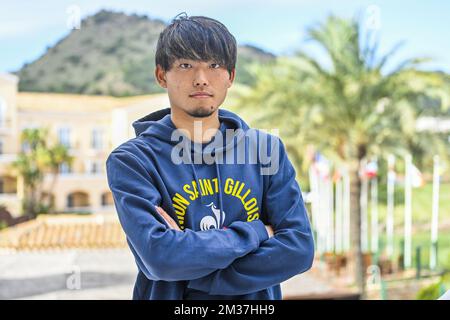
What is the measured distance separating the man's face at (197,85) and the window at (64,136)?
1686 centimetres

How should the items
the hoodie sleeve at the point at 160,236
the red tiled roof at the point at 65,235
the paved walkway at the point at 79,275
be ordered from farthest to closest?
1. the red tiled roof at the point at 65,235
2. the paved walkway at the point at 79,275
3. the hoodie sleeve at the point at 160,236

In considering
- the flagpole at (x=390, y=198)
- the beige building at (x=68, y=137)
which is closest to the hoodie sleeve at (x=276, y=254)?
the flagpole at (x=390, y=198)

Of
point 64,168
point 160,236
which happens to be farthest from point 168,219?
point 64,168

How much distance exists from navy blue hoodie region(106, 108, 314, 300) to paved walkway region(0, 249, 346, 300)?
669 centimetres

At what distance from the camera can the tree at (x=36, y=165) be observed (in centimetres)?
1744

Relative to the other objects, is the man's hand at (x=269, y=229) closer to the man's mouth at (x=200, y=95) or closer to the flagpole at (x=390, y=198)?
the man's mouth at (x=200, y=95)


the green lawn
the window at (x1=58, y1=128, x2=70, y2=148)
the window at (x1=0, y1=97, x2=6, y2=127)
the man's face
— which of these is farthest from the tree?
the man's face

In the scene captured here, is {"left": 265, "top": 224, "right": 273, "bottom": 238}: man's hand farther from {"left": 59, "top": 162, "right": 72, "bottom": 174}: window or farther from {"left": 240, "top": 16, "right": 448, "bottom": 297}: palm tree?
{"left": 59, "top": 162, "right": 72, "bottom": 174}: window

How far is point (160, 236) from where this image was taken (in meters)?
0.94

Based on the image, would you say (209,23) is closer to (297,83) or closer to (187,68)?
(187,68)

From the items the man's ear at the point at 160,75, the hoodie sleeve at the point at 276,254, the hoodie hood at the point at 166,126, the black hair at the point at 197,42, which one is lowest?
the hoodie sleeve at the point at 276,254

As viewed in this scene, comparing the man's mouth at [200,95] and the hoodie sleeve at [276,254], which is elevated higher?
the man's mouth at [200,95]

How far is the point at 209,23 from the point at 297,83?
7.17m
